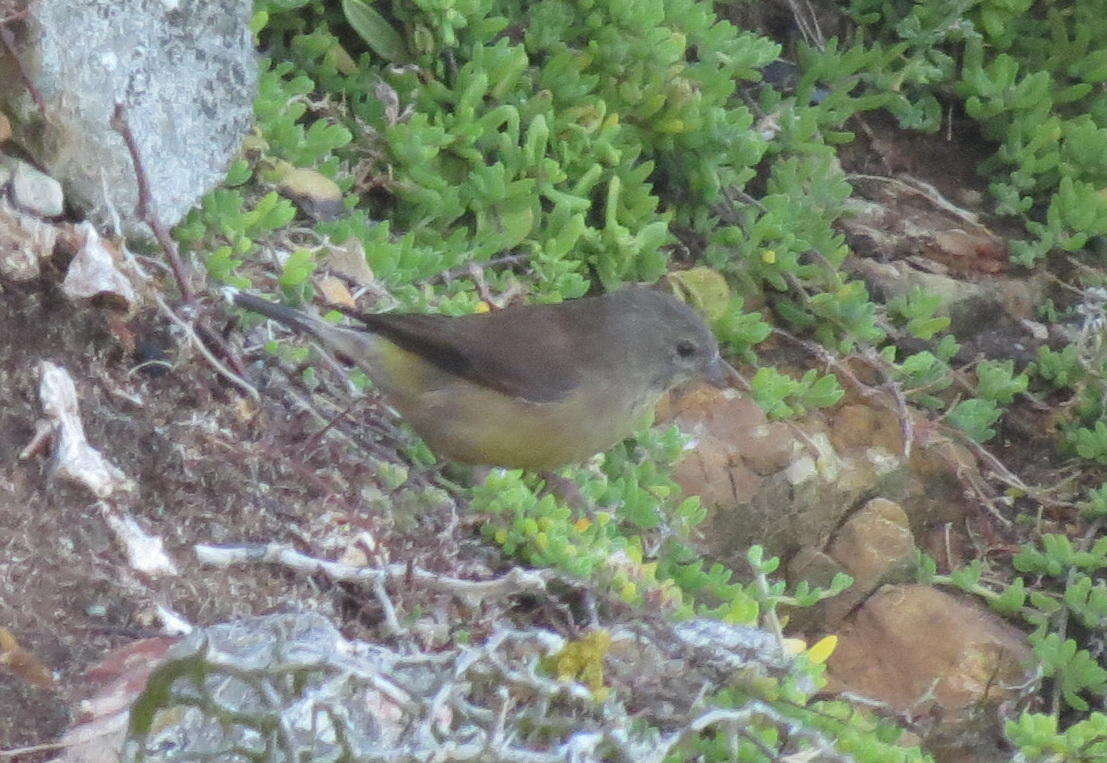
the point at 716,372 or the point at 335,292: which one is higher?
the point at 335,292

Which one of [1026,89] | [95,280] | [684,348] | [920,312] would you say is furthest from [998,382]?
[95,280]

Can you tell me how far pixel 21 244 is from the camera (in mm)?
3783

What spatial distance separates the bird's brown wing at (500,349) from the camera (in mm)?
4453

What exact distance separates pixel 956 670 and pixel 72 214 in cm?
305

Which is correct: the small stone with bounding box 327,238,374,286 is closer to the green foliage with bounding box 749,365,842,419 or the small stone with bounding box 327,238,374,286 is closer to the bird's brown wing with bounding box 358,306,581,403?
the bird's brown wing with bounding box 358,306,581,403

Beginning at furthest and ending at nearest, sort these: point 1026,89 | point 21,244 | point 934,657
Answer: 1. point 1026,89
2. point 934,657
3. point 21,244

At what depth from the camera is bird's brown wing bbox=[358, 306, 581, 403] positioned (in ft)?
14.6

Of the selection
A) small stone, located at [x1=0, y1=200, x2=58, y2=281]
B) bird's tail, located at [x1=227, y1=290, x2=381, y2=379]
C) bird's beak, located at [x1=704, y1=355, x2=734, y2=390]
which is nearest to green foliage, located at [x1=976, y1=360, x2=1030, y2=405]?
bird's beak, located at [x1=704, y1=355, x2=734, y2=390]

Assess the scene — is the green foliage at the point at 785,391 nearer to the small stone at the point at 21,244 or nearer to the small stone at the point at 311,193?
the small stone at the point at 311,193

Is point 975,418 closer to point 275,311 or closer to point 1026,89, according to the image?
point 1026,89

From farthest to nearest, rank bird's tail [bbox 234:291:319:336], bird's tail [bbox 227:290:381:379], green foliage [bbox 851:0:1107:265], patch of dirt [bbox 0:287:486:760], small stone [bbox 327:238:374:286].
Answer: green foliage [bbox 851:0:1107:265]
small stone [bbox 327:238:374:286]
bird's tail [bbox 227:290:381:379]
bird's tail [bbox 234:291:319:336]
patch of dirt [bbox 0:287:486:760]

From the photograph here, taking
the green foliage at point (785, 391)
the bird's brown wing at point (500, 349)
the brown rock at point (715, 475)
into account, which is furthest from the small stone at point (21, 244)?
the green foliage at point (785, 391)

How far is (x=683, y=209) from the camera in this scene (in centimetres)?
599

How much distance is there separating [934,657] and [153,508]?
2.76 metres
